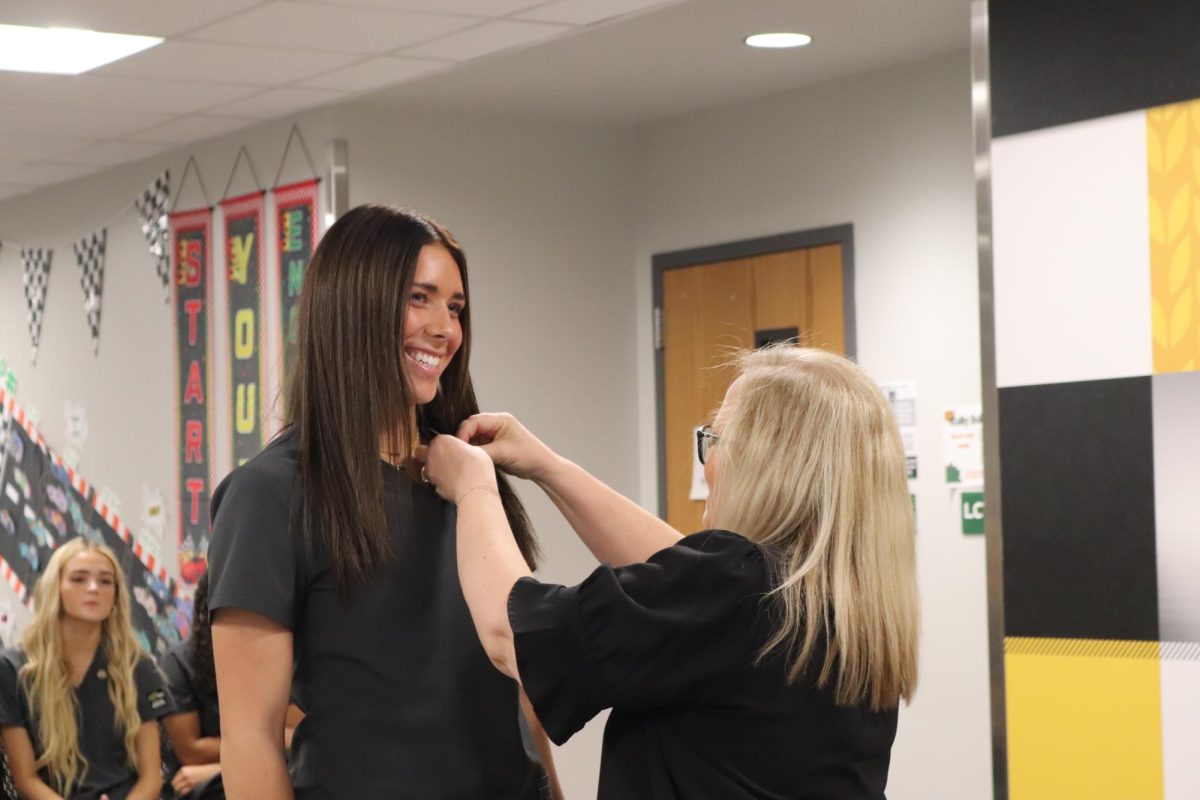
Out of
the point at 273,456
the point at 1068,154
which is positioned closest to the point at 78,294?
the point at 1068,154

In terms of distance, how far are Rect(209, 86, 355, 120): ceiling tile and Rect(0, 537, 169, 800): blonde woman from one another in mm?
1539

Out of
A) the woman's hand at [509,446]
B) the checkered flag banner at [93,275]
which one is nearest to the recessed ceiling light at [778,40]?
the woman's hand at [509,446]

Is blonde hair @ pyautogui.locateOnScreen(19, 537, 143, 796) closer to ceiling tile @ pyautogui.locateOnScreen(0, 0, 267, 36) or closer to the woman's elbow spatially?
ceiling tile @ pyautogui.locateOnScreen(0, 0, 267, 36)

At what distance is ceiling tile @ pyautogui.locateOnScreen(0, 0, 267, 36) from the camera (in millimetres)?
3945

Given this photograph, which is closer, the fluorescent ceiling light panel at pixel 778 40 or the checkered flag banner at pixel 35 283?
the fluorescent ceiling light panel at pixel 778 40

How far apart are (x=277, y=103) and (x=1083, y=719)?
3287mm

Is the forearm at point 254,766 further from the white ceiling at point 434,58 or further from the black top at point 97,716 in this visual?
the black top at point 97,716

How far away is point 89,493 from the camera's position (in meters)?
6.61

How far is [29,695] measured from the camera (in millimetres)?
4598

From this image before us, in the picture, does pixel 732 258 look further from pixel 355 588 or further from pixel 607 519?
pixel 355 588

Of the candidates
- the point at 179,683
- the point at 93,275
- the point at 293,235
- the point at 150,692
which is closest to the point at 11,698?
the point at 150,692

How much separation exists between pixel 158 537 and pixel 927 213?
320 cm

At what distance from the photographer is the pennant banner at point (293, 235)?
5.41 meters

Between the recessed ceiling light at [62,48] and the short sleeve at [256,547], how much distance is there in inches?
106
